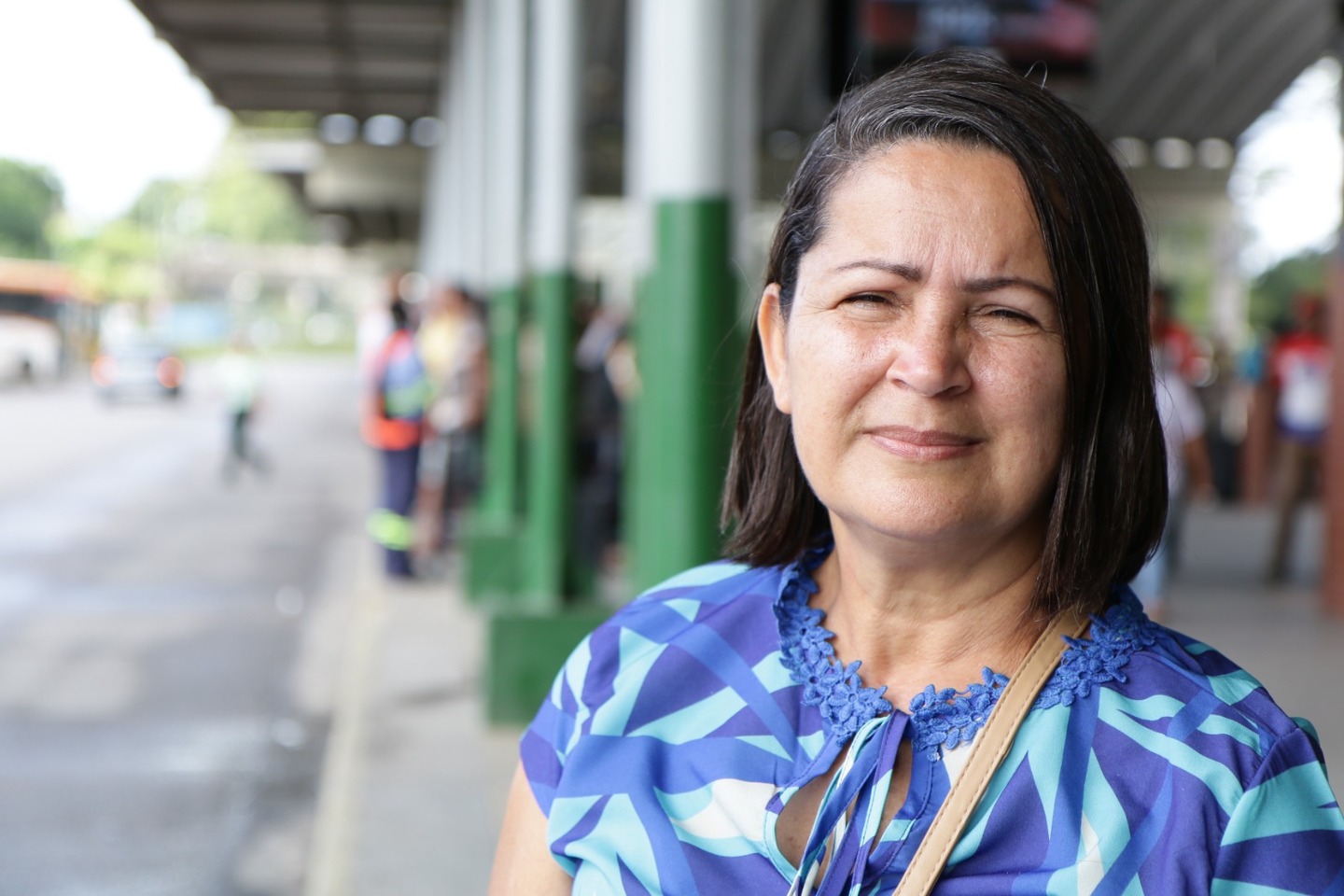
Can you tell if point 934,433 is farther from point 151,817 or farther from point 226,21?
point 226,21

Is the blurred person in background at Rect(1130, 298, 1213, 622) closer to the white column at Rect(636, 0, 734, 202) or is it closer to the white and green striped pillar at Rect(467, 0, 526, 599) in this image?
the white column at Rect(636, 0, 734, 202)

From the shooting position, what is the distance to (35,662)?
29.6 feet

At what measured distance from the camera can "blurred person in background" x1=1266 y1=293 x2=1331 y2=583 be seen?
1091 centimetres

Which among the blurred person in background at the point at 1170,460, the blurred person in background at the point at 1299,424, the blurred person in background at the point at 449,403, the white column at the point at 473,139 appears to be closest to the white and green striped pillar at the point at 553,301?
the blurred person in background at the point at 1170,460

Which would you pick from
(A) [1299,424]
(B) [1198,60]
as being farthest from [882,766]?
(B) [1198,60]

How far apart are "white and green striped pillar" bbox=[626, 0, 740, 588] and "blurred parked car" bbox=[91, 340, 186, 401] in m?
36.2

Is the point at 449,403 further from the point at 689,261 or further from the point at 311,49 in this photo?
the point at 689,261

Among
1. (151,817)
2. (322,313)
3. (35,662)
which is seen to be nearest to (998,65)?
(151,817)

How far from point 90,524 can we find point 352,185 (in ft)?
50.4

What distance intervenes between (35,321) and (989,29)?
42999 mm

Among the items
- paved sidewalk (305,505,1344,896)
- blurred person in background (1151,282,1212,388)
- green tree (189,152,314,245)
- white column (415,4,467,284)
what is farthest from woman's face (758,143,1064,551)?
green tree (189,152,314,245)

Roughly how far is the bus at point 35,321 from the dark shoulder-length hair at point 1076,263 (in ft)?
152

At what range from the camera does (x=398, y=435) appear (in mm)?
11031

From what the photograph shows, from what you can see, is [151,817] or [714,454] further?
[151,817]
